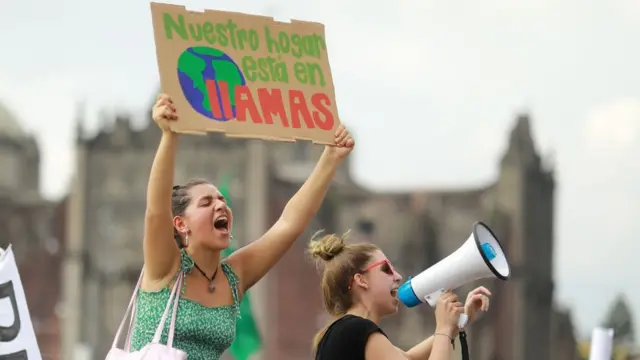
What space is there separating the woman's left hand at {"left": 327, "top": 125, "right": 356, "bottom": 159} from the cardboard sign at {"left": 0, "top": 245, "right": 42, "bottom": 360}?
47.7 inches

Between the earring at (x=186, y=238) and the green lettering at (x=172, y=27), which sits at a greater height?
the green lettering at (x=172, y=27)

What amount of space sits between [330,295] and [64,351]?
55726 mm

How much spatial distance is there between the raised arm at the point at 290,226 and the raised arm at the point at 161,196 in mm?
292

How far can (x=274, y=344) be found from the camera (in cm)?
5847

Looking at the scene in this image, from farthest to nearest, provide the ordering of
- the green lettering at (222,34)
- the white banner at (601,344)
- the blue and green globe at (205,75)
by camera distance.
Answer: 1. the white banner at (601,344)
2. the green lettering at (222,34)
3. the blue and green globe at (205,75)

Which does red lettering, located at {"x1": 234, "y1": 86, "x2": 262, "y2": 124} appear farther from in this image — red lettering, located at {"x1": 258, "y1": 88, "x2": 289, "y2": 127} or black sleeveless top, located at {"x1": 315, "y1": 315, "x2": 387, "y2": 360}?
black sleeveless top, located at {"x1": 315, "y1": 315, "x2": 387, "y2": 360}

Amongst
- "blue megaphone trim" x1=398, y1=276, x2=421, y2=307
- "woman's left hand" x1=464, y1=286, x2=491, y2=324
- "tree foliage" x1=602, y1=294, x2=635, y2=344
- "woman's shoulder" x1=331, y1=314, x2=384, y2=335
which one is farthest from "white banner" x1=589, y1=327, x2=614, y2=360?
"tree foliage" x1=602, y1=294, x2=635, y2=344

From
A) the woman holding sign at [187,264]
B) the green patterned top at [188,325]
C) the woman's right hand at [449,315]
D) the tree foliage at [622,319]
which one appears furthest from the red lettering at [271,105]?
the tree foliage at [622,319]

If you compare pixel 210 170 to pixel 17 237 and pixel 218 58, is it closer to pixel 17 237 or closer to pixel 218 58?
pixel 17 237

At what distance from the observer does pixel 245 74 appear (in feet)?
14.9

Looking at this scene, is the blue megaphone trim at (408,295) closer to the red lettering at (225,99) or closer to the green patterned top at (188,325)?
the green patterned top at (188,325)

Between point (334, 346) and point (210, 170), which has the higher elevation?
point (210, 170)

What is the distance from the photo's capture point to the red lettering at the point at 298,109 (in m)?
4.57

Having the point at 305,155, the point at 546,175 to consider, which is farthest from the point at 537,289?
the point at 305,155
